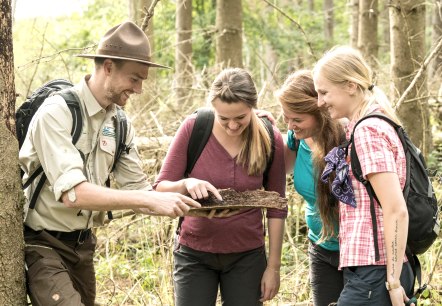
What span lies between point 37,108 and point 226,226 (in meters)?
1.29

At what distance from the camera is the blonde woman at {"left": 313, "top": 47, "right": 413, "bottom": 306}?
115 inches

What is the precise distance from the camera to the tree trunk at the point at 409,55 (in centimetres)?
684

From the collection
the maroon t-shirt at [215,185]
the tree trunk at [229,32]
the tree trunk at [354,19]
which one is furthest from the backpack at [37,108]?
the tree trunk at [354,19]

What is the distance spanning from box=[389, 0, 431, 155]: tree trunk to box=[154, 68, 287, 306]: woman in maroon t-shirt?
11.1 feet

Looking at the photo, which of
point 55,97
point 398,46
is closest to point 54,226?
point 55,97

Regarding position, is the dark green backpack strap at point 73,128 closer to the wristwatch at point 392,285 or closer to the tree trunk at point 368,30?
the wristwatch at point 392,285

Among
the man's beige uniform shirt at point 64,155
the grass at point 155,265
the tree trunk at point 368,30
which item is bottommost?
the grass at point 155,265

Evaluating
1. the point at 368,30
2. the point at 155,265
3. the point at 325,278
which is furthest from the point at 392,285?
the point at 368,30

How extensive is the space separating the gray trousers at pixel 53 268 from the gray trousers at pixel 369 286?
1.34 metres

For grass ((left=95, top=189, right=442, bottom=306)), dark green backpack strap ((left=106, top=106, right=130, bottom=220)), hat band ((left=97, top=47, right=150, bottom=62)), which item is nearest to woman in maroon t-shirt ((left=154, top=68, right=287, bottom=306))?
dark green backpack strap ((left=106, top=106, right=130, bottom=220))

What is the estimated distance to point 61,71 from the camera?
11586 mm

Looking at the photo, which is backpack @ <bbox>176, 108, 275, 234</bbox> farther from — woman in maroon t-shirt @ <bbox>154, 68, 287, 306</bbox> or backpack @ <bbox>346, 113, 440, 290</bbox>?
backpack @ <bbox>346, 113, 440, 290</bbox>

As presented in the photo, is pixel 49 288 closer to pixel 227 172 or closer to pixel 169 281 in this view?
pixel 227 172

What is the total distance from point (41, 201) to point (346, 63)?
1711mm
